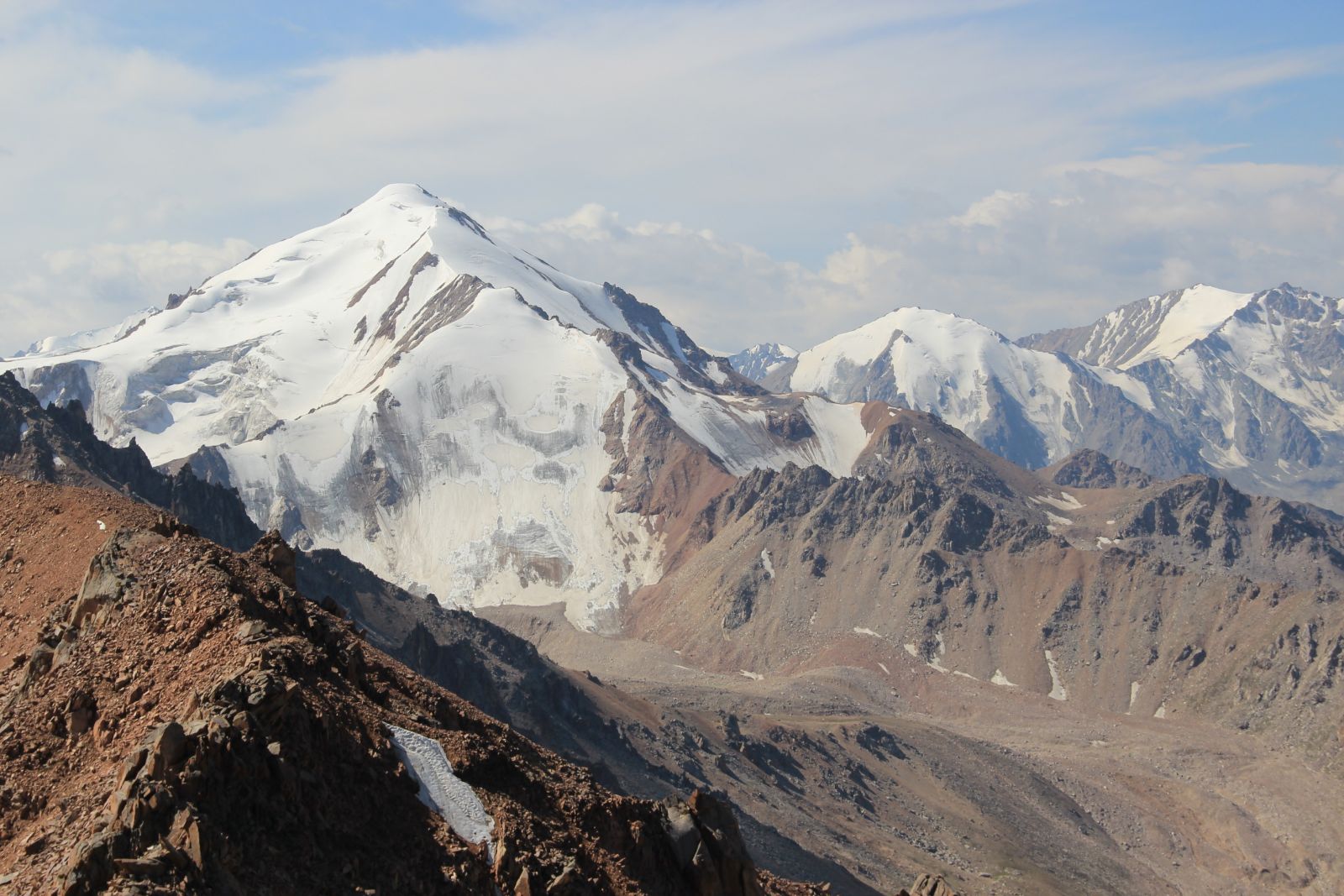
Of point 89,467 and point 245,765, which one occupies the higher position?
point 245,765

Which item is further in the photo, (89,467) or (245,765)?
(89,467)

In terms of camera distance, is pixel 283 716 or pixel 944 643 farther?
pixel 944 643

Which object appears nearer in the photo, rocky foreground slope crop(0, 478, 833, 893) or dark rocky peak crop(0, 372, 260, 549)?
rocky foreground slope crop(0, 478, 833, 893)

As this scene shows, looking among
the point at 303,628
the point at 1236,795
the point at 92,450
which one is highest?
the point at 303,628

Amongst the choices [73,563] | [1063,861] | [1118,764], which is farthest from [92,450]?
[1118,764]

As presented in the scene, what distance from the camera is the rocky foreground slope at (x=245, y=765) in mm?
19141

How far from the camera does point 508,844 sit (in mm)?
23641

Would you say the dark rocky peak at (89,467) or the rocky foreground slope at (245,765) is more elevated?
the rocky foreground slope at (245,765)

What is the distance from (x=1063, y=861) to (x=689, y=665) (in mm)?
81801

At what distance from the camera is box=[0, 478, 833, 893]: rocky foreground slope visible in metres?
19.1

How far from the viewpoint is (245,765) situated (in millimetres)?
20000

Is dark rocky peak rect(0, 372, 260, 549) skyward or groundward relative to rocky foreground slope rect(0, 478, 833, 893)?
groundward

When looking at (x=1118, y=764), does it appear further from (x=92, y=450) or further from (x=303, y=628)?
(x=303, y=628)

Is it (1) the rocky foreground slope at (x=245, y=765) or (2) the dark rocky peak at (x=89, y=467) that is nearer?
(1) the rocky foreground slope at (x=245, y=765)
